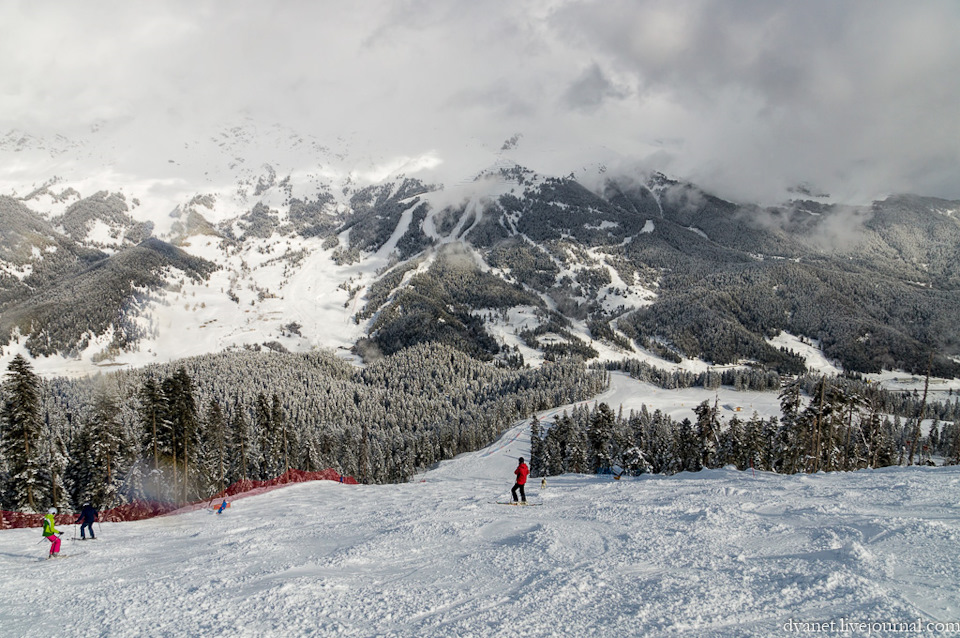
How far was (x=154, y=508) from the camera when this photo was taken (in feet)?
113

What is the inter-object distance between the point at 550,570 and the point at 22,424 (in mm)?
48754

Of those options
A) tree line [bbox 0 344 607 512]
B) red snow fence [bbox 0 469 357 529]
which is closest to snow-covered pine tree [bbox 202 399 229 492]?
tree line [bbox 0 344 607 512]

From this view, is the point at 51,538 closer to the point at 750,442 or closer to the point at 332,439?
the point at 750,442

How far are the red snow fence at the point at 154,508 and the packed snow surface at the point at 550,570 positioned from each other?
6.37m

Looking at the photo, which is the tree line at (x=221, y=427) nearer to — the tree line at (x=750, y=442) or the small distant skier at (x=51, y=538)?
the small distant skier at (x=51, y=538)

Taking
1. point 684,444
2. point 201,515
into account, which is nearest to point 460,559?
point 201,515

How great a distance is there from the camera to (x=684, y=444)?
77.6 meters

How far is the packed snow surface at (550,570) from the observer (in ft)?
33.5

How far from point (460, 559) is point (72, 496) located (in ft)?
219

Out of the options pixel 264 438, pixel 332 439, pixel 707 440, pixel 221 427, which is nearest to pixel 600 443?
pixel 707 440

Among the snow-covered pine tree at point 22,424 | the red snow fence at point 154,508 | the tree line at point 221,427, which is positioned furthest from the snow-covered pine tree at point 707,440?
the snow-covered pine tree at point 22,424

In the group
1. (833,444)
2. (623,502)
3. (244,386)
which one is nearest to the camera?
(623,502)

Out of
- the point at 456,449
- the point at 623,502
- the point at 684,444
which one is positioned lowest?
the point at 456,449

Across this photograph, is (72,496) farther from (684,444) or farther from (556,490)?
(684,444)
